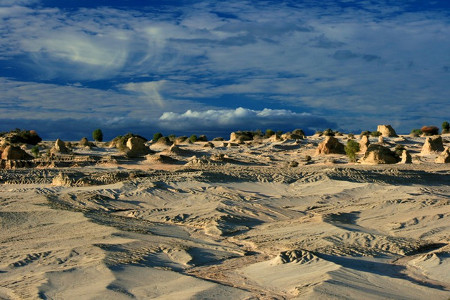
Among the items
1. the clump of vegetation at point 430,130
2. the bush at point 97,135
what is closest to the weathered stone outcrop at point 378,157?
the clump of vegetation at point 430,130

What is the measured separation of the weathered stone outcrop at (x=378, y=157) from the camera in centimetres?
2530

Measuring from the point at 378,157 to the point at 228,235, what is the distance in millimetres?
15340

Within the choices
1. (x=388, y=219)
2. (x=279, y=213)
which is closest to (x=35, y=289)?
(x=279, y=213)

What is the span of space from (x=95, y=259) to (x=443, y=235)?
7.08 metres

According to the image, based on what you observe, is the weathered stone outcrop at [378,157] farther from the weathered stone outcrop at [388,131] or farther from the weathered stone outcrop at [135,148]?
the weathered stone outcrop at [388,131]

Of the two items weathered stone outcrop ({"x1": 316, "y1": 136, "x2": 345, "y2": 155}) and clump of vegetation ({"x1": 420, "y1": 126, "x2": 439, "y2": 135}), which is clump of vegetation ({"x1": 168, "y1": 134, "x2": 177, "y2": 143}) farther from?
clump of vegetation ({"x1": 420, "y1": 126, "x2": 439, "y2": 135})

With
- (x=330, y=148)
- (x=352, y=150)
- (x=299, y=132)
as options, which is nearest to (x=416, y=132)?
(x=299, y=132)

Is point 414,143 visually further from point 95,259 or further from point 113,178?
point 95,259

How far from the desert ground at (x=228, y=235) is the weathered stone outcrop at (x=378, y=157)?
3.44 metres

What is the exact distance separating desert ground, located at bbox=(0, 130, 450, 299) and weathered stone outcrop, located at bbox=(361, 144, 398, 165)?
344cm

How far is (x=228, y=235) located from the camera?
11.7 meters

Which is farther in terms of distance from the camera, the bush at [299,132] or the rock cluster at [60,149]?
the bush at [299,132]

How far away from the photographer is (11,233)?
11688 mm

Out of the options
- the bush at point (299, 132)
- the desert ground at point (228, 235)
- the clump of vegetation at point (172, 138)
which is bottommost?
the desert ground at point (228, 235)
